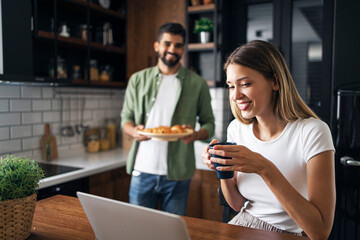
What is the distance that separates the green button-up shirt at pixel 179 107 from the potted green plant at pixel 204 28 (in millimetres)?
902

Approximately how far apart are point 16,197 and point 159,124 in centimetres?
148

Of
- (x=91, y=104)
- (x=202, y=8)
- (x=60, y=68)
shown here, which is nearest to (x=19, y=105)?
(x=60, y=68)

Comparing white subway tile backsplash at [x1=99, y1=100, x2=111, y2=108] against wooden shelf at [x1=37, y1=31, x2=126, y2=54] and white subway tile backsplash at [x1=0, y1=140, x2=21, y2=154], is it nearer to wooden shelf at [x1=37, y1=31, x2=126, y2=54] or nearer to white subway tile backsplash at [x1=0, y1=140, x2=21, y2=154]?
wooden shelf at [x1=37, y1=31, x2=126, y2=54]

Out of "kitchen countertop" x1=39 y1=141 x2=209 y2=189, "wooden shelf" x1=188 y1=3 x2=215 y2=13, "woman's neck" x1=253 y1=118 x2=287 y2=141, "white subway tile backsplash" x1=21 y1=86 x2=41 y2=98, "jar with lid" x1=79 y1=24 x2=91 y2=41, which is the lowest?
"kitchen countertop" x1=39 y1=141 x2=209 y2=189

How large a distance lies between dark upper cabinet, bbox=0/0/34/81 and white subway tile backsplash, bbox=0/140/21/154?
0.63m

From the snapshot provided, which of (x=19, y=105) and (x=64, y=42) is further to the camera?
(x=64, y=42)

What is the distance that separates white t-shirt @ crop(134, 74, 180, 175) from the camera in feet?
7.77

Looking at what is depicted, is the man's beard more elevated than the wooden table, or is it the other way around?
the man's beard

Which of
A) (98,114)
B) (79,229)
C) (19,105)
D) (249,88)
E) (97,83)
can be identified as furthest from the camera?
(98,114)

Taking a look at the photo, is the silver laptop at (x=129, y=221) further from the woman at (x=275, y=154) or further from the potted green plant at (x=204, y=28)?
the potted green plant at (x=204, y=28)

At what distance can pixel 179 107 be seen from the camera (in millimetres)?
2473

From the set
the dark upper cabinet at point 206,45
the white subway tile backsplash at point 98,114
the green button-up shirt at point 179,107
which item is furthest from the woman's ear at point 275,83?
the white subway tile backsplash at point 98,114

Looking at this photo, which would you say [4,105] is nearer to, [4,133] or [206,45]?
[4,133]

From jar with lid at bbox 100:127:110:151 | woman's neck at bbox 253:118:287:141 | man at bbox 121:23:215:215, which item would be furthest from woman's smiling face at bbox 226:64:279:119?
jar with lid at bbox 100:127:110:151
